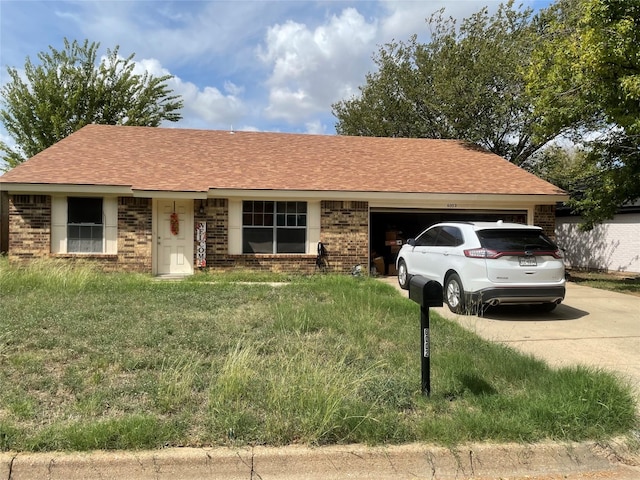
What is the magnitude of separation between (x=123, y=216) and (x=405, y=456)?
38.2 feet

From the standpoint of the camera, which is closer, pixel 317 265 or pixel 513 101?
pixel 317 265

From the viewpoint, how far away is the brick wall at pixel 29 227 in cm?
1270

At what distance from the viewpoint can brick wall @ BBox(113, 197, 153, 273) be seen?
13086 millimetres

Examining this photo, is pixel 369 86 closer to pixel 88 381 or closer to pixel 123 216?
pixel 123 216

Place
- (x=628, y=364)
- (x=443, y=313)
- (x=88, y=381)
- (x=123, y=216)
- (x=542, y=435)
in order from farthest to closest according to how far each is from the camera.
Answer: (x=123, y=216) → (x=443, y=313) → (x=628, y=364) → (x=88, y=381) → (x=542, y=435)

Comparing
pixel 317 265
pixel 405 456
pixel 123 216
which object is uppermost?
pixel 123 216

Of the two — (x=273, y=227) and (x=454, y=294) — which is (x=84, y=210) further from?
(x=454, y=294)

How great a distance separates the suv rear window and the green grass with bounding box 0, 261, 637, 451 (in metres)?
1.97

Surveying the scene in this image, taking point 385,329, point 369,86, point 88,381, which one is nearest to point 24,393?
point 88,381

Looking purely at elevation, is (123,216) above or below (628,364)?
above

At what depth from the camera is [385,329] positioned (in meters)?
6.56

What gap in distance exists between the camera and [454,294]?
28.6ft

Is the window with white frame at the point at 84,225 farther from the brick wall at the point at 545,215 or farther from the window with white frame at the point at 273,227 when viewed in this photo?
the brick wall at the point at 545,215

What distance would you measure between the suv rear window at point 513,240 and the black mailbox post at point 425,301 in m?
4.33
